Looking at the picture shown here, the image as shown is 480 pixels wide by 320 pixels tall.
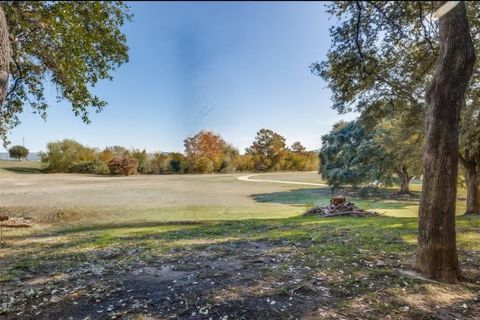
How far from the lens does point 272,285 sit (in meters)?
4.29

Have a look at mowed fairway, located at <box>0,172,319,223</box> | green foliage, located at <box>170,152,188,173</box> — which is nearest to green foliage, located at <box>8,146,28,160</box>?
mowed fairway, located at <box>0,172,319,223</box>

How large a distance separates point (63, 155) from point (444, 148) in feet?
128

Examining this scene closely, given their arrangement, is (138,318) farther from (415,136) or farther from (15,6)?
(415,136)

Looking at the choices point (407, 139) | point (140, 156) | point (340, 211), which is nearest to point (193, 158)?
point (140, 156)

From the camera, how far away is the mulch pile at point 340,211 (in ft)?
45.3

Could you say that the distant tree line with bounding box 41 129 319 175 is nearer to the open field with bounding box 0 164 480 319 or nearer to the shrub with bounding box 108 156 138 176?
the shrub with bounding box 108 156 138 176

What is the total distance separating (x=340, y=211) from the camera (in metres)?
14.1

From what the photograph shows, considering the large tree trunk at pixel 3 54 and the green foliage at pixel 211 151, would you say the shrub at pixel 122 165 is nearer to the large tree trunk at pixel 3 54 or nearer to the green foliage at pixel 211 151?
the green foliage at pixel 211 151

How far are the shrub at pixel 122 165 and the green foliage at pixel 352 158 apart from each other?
25252mm

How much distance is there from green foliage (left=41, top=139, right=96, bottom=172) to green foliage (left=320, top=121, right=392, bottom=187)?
27.9 metres

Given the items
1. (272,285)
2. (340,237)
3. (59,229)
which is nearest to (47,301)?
(272,285)

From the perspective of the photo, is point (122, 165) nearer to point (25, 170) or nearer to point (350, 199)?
point (25, 170)

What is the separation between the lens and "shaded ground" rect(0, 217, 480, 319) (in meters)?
3.57

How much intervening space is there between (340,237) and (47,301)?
20.0 ft
